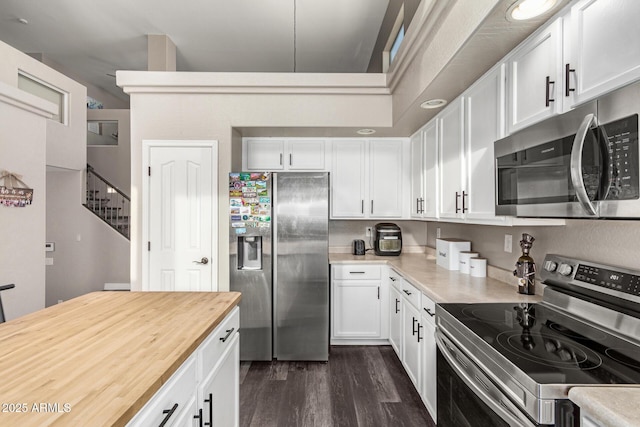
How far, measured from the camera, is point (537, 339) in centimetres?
136

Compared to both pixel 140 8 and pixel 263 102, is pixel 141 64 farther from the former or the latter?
pixel 263 102

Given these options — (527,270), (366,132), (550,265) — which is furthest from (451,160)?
(366,132)

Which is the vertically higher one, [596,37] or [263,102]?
[263,102]

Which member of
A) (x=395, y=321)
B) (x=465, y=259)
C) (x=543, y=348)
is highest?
(x=465, y=259)

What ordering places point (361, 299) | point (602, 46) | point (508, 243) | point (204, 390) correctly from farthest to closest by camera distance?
point (361, 299) → point (508, 243) → point (204, 390) → point (602, 46)

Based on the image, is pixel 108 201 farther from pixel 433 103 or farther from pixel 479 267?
pixel 479 267

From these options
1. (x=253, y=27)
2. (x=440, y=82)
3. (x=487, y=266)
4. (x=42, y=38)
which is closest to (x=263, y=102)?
(x=253, y=27)

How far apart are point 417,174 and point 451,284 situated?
1.48 metres

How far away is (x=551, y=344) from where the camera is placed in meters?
1.31

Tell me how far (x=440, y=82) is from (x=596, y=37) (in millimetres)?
1065

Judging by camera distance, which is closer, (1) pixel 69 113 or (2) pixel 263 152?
(2) pixel 263 152

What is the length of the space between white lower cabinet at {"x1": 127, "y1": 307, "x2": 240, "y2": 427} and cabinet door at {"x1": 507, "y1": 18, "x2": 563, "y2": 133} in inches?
69.2

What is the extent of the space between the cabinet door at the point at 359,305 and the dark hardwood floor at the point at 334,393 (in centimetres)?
23

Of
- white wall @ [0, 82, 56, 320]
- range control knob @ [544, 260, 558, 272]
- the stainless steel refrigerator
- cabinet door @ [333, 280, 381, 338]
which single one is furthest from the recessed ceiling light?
white wall @ [0, 82, 56, 320]
